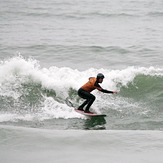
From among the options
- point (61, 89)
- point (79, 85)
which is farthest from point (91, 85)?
point (79, 85)

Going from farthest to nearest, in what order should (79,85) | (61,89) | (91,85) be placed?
(79,85) → (61,89) → (91,85)

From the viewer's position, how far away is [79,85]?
731 inches

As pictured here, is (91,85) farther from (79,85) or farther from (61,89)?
(79,85)

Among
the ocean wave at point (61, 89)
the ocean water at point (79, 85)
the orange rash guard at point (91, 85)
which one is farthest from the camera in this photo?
the ocean wave at point (61, 89)

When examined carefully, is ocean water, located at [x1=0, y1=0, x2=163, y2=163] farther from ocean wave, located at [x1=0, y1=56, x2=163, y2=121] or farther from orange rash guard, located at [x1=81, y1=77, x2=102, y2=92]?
orange rash guard, located at [x1=81, y1=77, x2=102, y2=92]

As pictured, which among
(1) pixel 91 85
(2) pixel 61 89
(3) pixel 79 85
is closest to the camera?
(1) pixel 91 85

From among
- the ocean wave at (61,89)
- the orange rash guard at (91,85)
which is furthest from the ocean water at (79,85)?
the orange rash guard at (91,85)

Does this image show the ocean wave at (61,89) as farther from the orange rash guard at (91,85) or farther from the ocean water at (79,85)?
the orange rash guard at (91,85)

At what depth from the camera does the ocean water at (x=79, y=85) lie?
11523 millimetres

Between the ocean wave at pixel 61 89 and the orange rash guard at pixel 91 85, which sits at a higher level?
the orange rash guard at pixel 91 85

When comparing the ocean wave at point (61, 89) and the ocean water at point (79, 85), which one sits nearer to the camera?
the ocean water at point (79, 85)

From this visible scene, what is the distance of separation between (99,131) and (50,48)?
15.5 metres

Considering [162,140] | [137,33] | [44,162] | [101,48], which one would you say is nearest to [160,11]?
[137,33]

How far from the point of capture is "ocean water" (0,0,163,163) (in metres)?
11.5
